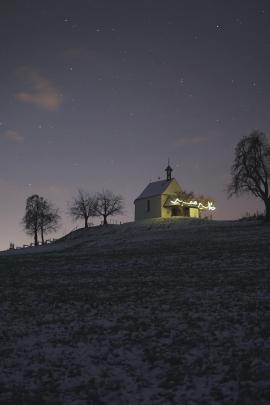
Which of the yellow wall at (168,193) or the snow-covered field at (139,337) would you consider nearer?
the snow-covered field at (139,337)

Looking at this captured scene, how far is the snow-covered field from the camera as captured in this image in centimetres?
880

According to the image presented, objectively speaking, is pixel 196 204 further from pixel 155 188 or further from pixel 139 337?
pixel 139 337

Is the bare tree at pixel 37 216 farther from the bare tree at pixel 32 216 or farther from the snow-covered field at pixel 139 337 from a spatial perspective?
the snow-covered field at pixel 139 337

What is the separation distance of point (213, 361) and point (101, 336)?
148 inches

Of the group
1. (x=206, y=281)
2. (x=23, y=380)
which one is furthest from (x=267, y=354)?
(x=206, y=281)

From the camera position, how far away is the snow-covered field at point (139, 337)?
8.80 m

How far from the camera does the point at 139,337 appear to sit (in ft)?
39.2

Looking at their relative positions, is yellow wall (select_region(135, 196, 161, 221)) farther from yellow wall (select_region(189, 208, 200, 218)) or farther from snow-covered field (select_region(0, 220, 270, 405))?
snow-covered field (select_region(0, 220, 270, 405))

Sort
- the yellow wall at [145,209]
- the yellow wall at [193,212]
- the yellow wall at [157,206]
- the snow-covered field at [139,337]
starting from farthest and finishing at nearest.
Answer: the yellow wall at [193,212]
the yellow wall at [145,209]
the yellow wall at [157,206]
the snow-covered field at [139,337]

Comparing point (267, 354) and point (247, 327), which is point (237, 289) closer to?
point (247, 327)

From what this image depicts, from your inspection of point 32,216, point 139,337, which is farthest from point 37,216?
point 139,337

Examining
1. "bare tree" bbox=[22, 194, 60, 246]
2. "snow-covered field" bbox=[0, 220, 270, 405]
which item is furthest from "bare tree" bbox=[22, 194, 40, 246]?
"snow-covered field" bbox=[0, 220, 270, 405]

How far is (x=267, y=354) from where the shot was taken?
400 inches

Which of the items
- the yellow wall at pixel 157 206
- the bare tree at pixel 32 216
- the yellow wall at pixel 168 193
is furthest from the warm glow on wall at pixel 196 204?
the bare tree at pixel 32 216
